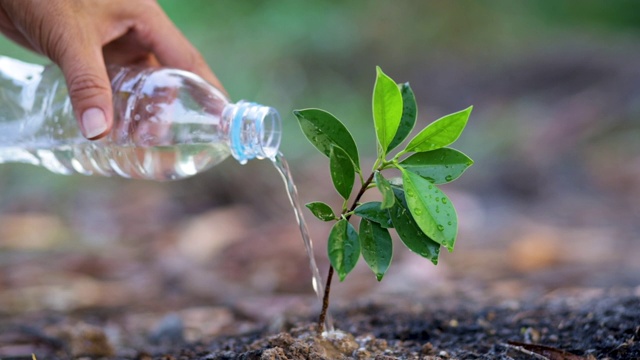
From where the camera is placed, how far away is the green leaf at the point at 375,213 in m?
1.36

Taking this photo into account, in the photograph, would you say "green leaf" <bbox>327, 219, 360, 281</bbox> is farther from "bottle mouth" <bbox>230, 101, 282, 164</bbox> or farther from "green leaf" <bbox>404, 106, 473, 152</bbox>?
"bottle mouth" <bbox>230, 101, 282, 164</bbox>

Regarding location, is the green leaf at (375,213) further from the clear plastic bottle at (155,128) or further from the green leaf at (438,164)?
the clear plastic bottle at (155,128)

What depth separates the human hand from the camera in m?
1.70

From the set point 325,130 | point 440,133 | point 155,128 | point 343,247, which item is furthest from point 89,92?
point 440,133

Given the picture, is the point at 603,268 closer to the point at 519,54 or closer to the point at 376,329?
the point at 376,329

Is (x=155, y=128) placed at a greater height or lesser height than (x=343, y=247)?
greater

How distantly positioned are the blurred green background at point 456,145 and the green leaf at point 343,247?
6.44 feet

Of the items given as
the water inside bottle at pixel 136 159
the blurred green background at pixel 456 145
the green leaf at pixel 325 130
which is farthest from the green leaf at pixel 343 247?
the blurred green background at pixel 456 145

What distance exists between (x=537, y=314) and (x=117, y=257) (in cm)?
241

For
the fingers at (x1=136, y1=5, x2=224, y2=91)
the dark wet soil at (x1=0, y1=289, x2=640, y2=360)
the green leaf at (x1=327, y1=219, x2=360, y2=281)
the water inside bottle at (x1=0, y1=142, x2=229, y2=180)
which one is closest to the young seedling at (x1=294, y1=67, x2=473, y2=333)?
the green leaf at (x1=327, y1=219, x2=360, y2=281)

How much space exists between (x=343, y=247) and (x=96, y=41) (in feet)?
2.82

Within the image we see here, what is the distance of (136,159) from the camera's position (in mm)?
1965

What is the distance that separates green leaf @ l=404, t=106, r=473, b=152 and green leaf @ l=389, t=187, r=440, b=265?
0.09 m

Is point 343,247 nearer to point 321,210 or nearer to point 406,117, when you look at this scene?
point 321,210
